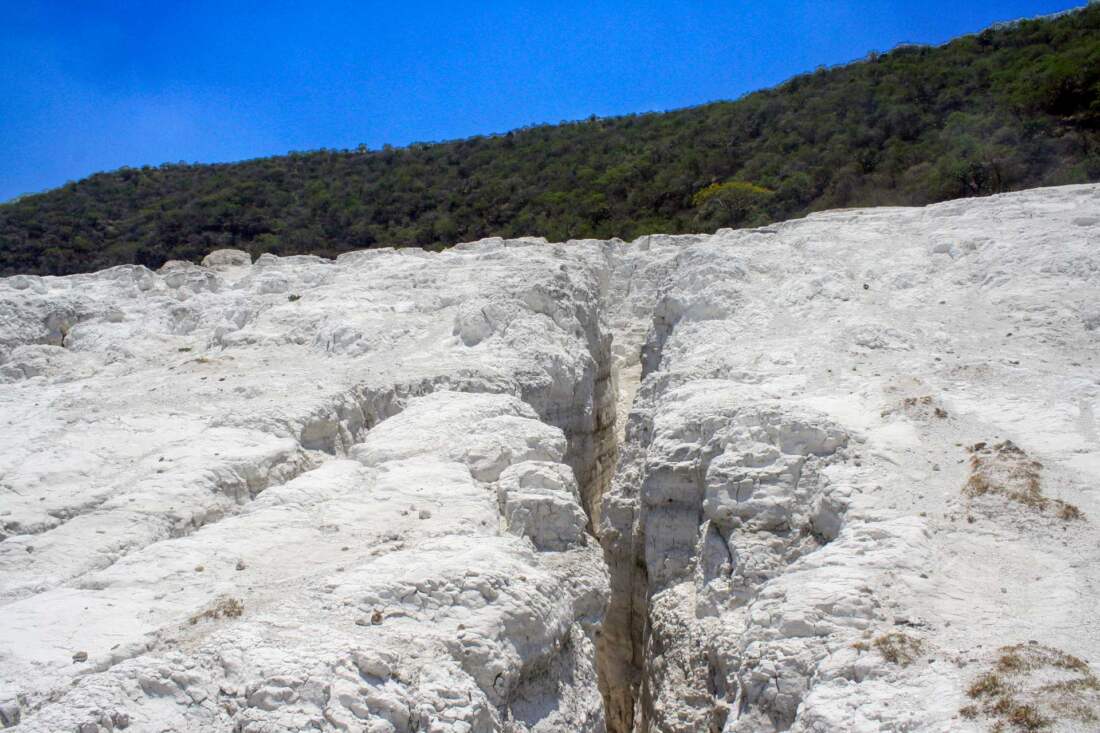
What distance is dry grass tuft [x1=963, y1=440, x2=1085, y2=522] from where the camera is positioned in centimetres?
897

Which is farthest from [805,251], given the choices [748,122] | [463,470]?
[748,122]

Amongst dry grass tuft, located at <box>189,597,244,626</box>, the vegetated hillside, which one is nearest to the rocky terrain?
dry grass tuft, located at <box>189,597,244,626</box>

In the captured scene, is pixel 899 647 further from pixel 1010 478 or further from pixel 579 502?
pixel 579 502

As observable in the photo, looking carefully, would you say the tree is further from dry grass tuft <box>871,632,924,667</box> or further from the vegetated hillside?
dry grass tuft <box>871,632,924,667</box>

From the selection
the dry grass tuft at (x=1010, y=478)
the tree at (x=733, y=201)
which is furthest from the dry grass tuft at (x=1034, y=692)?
the tree at (x=733, y=201)

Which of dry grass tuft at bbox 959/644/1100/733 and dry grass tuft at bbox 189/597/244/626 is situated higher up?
dry grass tuft at bbox 189/597/244/626

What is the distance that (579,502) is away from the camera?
39.2ft

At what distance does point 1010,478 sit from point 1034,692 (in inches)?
164

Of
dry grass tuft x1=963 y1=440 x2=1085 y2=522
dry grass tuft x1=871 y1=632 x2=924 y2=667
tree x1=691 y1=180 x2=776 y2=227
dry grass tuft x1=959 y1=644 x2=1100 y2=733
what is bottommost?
dry grass tuft x1=959 y1=644 x2=1100 y2=733

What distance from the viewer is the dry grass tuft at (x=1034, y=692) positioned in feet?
18.9

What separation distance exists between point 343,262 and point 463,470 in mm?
15390

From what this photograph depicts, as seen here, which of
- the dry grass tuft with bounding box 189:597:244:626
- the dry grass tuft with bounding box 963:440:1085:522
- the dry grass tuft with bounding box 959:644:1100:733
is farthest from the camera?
the dry grass tuft with bounding box 963:440:1085:522

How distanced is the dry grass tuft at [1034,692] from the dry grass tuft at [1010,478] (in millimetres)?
2848

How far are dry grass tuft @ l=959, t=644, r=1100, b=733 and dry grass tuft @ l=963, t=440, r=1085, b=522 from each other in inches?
112
